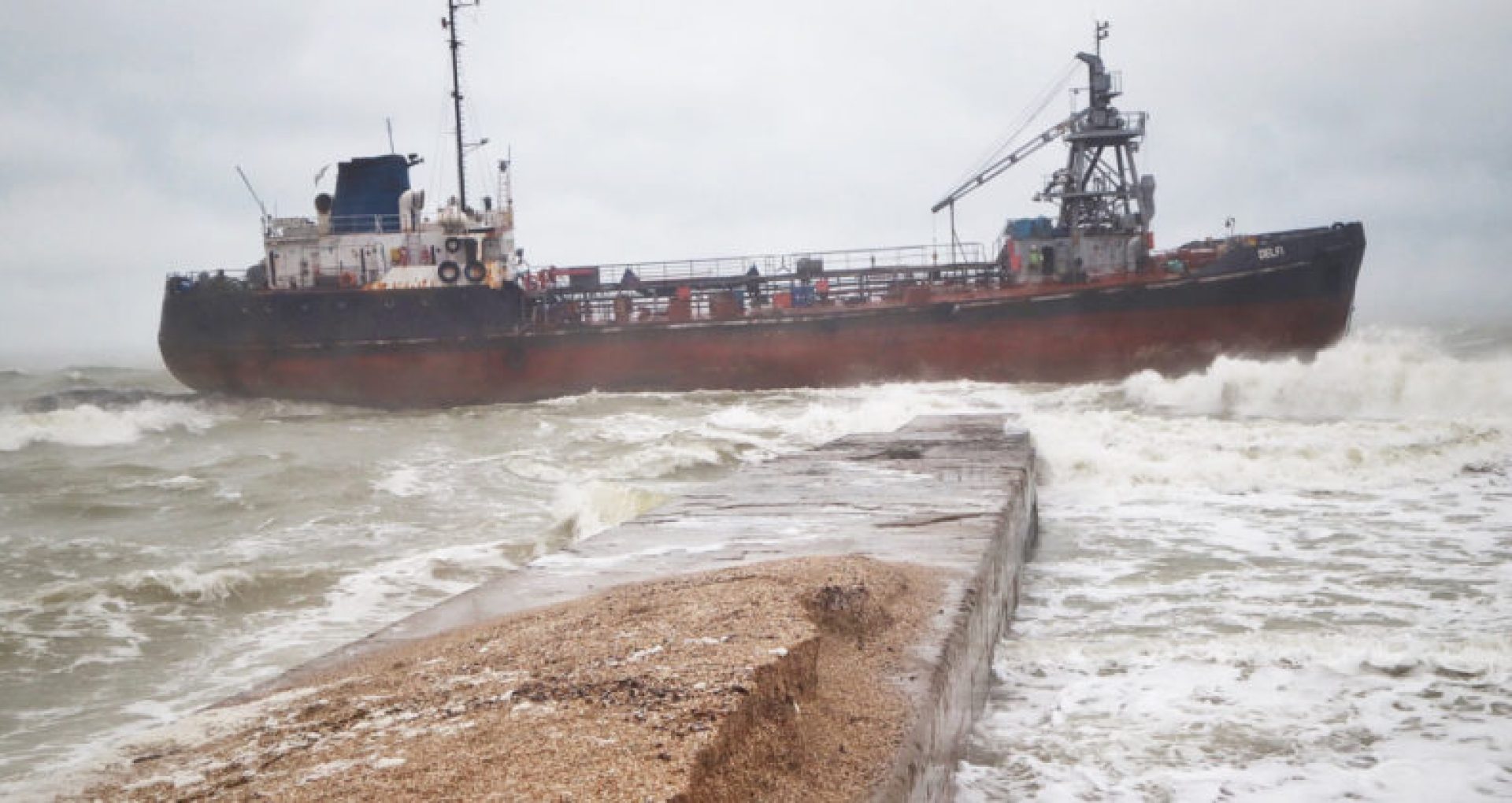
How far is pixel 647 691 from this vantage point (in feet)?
8.26

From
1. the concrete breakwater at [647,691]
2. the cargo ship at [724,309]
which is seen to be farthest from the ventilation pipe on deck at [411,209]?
the concrete breakwater at [647,691]

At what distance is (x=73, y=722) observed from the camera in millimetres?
4547

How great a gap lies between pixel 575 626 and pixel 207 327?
23676 mm

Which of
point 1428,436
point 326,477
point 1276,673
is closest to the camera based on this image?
point 1276,673

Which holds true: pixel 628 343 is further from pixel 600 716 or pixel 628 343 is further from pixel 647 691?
pixel 600 716

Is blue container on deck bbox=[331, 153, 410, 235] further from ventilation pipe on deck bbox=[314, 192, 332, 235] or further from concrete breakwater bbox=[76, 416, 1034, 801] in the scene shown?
concrete breakwater bbox=[76, 416, 1034, 801]

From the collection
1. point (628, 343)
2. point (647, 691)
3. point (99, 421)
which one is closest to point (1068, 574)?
point (647, 691)

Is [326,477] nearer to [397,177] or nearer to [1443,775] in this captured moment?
[1443,775]

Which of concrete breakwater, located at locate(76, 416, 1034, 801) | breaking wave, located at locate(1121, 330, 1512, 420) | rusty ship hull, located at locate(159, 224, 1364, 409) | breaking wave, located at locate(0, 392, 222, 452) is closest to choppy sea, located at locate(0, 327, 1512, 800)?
breaking wave, located at locate(1121, 330, 1512, 420)

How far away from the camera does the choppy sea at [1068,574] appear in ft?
12.0

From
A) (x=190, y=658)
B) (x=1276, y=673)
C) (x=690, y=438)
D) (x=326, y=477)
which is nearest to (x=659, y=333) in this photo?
(x=690, y=438)

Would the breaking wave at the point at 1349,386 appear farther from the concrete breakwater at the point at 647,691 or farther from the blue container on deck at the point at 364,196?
the blue container on deck at the point at 364,196

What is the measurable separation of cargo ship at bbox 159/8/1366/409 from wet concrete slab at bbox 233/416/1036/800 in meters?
14.6

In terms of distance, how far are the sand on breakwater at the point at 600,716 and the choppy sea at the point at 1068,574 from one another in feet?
1.74
